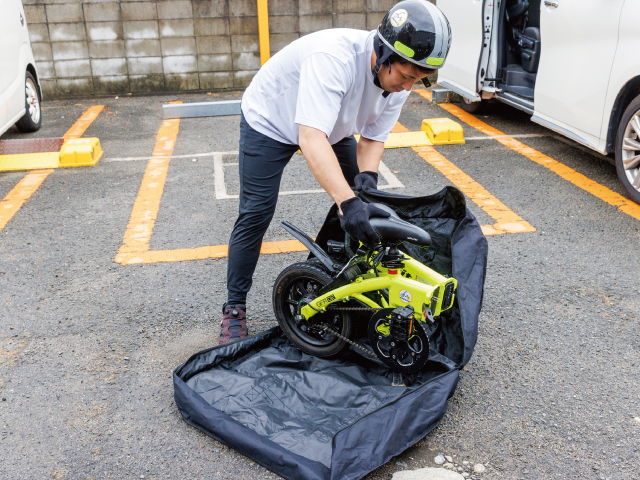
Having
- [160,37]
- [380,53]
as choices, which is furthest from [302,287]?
[160,37]

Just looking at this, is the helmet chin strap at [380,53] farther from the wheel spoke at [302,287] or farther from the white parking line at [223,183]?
the white parking line at [223,183]

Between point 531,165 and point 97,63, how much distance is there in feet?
21.4

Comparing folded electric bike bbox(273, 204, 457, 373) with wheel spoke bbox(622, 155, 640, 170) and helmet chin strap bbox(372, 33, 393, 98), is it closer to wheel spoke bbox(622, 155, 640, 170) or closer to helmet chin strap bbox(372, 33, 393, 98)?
helmet chin strap bbox(372, 33, 393, 98)

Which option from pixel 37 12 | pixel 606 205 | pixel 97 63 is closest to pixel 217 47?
pixel 97 63

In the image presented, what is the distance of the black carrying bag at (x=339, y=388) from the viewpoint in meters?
2.19

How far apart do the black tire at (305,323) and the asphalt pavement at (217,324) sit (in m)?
0.32

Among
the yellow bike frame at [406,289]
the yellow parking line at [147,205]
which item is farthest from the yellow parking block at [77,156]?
the yellow bike frame at [406,289]

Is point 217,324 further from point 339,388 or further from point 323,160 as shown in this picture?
point 323,160

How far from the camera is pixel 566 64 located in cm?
512

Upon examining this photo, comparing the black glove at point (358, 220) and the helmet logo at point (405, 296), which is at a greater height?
the black glove at point (358, 220)

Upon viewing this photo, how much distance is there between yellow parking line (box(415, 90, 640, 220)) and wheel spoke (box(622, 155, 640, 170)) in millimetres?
265

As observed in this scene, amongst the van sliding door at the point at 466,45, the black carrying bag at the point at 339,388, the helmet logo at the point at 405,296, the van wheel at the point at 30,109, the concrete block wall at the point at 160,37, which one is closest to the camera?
the black carrying bag at the point at 339,388

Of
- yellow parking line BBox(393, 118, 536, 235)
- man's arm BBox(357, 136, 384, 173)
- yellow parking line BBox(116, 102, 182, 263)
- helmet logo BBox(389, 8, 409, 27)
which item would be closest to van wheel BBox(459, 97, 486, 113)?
yellow parking line BBox(393, 118, 536, 235)

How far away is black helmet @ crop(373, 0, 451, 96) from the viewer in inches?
90.3
